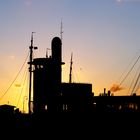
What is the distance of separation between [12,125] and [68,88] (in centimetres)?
1032

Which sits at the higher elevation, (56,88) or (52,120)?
(56,88)

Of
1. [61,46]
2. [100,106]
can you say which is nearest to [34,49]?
[61,46]

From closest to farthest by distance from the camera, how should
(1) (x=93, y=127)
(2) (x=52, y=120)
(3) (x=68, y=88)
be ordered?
(1) (x=93, y=127) → (2) (x=52, y=120) → (3) (x=68, y=88)

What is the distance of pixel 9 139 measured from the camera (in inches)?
1966

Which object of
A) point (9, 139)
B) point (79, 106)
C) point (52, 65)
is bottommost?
point (9, 139)

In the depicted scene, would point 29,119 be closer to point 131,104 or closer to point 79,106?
point 79,106

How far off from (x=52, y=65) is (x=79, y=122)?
13.5 meters

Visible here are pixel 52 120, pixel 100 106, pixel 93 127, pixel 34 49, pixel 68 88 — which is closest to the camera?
pixel 93 127

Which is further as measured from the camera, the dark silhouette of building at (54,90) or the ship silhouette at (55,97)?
the dark silhouette of building at (54,90)

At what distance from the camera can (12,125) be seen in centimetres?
5350

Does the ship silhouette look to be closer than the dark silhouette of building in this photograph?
Yes

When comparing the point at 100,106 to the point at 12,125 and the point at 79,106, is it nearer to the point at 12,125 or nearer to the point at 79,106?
the point at 79,106

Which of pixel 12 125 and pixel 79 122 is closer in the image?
pixel 79 122

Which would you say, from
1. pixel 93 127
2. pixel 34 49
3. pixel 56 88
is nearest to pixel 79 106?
pixel 56 88
